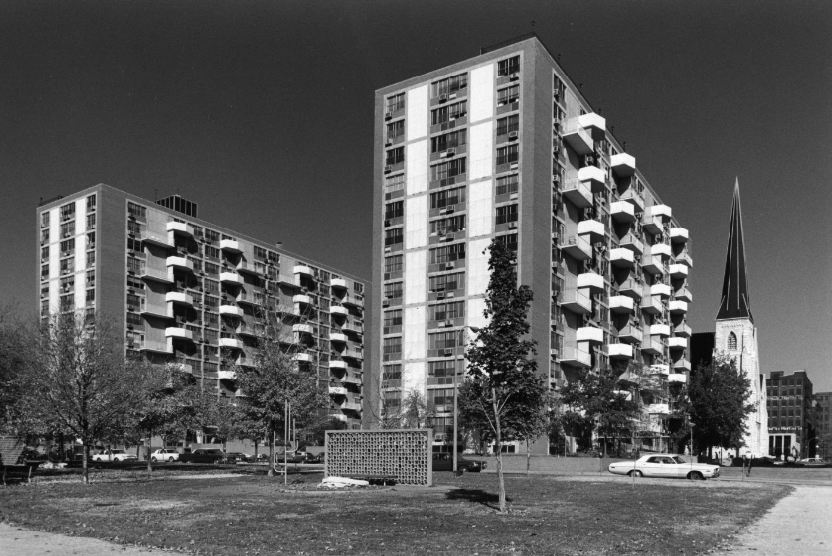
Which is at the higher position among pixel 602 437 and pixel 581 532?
pixel 581 532

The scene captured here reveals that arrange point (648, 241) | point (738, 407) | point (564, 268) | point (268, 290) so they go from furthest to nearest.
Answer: point (268, 290)
point (648, 241)
point (738, 407)
point (564, 268)

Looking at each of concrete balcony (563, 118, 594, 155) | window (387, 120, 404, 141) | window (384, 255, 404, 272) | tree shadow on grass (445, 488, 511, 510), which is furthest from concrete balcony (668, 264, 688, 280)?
tree shadow on grass (445, 488, 511, 510)

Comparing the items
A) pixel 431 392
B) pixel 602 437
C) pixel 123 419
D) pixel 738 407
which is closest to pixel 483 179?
pixel 431 392

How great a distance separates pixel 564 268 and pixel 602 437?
55.1ft

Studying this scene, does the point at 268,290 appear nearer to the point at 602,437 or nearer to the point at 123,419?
the point at 602,437

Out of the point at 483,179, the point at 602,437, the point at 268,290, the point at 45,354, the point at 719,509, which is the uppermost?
the point at 483,179

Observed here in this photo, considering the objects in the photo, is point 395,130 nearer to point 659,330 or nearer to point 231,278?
point 231,278

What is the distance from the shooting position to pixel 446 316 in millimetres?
72875

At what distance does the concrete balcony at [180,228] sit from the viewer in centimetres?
9788

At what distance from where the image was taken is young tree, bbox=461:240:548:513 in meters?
21.3

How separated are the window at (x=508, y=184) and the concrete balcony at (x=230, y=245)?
4850 cm

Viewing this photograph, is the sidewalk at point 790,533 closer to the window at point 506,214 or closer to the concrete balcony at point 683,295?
the window at point 506,214

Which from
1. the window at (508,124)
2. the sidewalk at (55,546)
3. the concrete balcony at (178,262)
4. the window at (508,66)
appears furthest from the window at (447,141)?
the sidewalk at (55,546)

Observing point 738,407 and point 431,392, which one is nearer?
point 431,392
